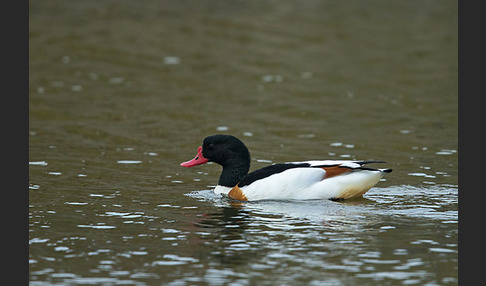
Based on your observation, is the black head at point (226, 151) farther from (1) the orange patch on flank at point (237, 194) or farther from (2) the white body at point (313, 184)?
(2) the white body at point (313, 184)

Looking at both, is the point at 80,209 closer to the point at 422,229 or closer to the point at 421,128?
the point at 422,229

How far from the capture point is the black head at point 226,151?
14359mm

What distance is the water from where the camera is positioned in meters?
10.1

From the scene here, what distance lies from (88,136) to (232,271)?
996 cm

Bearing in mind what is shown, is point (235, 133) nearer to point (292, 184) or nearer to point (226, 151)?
point (226, 151)

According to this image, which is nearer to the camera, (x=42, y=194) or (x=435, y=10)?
(x=42, y=194)

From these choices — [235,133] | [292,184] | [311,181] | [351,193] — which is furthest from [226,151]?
[235,133]

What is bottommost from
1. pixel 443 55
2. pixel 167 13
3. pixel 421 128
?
pixel 421 128

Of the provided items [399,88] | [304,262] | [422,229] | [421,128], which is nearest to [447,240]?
[422,229]

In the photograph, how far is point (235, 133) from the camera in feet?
63.2

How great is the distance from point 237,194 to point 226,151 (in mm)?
987

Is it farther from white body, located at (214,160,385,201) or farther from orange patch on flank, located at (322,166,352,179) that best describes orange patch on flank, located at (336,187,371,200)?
orange patch on flank, located at (322,166,352,179)

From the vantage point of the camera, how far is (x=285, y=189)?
524 inches

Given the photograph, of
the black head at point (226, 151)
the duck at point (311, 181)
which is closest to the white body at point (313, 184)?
the duck at point (311, 181)
